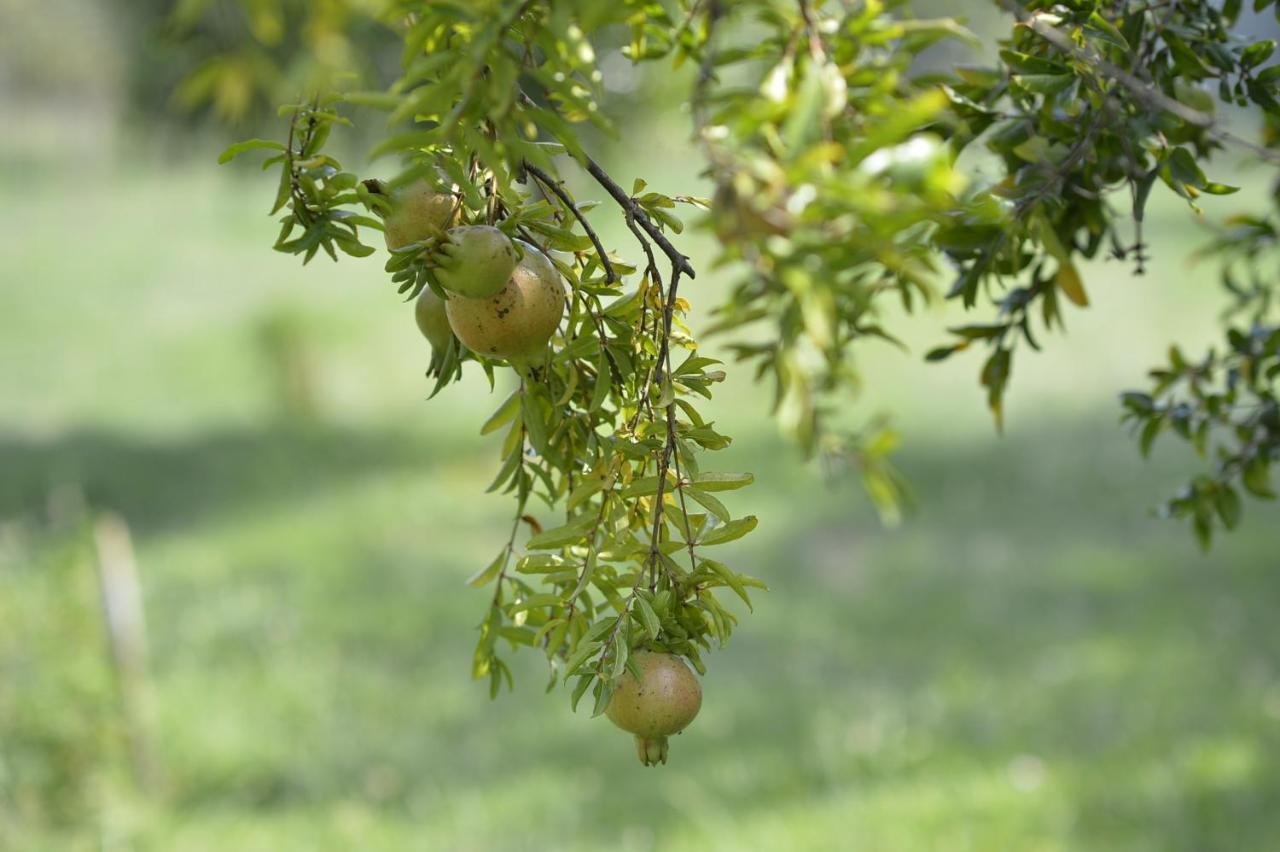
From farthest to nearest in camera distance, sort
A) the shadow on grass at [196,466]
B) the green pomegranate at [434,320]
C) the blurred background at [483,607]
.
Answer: the shadow on grass at [196,466]
the blurred background at [483,607]
the green pomegranate at [434,320]

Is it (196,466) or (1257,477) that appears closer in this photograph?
(1257,477)

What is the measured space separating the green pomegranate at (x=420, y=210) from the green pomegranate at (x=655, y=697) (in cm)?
23

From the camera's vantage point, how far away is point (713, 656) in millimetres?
3207

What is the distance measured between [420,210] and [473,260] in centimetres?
7

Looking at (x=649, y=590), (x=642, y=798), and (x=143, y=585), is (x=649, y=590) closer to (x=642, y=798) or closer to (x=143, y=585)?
(x=642, y=798)

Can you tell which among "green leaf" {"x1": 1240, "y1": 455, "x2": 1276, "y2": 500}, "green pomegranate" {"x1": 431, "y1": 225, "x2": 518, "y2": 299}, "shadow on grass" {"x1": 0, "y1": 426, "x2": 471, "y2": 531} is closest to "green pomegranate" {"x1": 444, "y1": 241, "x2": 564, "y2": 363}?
"green pomegranate" {"x1": 431, "y1": 225, "x2": 518, "y2": 299}

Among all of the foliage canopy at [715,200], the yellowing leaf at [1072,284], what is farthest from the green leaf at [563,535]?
the yellowing leaf at [1072,284]

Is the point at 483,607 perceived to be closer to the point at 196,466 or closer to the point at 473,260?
the point at 196,466

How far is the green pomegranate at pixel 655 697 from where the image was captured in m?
0.61

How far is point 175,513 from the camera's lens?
448cm

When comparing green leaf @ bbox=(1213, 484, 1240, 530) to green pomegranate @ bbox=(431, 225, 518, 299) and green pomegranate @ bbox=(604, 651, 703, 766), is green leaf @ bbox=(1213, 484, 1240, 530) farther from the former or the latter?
green pomegranate @ bbox=(431, 225, 518, 299)

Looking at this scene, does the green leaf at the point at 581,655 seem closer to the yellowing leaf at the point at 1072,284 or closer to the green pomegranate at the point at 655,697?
the green pomegranate at the point at 655,697

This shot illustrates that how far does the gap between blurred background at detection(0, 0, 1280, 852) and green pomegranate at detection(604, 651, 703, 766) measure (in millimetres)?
332

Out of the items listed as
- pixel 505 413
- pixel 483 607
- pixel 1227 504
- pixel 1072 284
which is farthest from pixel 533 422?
pixel 483 607
